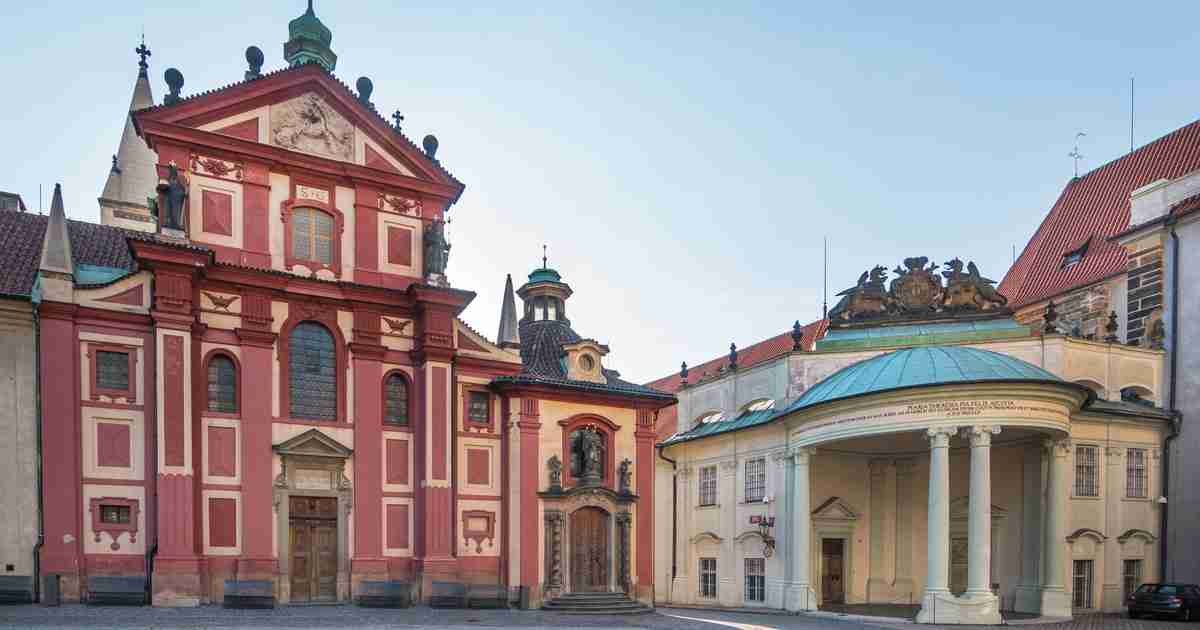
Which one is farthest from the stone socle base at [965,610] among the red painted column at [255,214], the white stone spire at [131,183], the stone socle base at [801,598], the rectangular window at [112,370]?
the white stone spire at [131,183]

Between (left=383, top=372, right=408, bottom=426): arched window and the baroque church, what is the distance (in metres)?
0.06

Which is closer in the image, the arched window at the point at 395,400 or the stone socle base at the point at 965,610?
the stone socle base at the point at 965,610

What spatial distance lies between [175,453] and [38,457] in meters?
2.97

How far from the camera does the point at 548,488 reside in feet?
84.0

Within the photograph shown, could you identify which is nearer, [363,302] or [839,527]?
[363,302]

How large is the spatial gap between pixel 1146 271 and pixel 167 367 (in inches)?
1250

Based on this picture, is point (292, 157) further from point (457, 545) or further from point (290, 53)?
point (457, 545)

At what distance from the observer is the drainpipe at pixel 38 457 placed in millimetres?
19125

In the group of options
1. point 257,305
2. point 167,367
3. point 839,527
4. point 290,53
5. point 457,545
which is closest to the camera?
point 167,367

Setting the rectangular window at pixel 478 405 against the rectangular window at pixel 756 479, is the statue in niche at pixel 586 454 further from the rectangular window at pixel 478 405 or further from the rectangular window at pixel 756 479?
the rectangular window at pixel 756 479

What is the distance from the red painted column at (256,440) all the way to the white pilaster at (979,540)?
18.2 metres

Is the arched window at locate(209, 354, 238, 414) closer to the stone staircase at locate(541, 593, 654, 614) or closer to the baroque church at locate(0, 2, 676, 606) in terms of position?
the baroque church at locate(0, 2, 676, 606)

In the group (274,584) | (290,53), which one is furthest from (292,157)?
(274,584)

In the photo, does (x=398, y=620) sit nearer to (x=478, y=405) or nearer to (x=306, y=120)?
(x=478, y=405)
